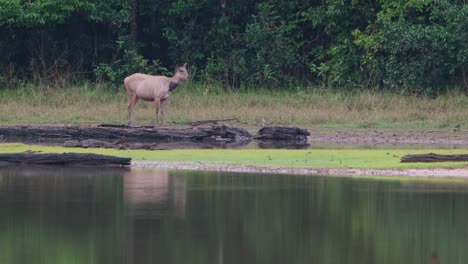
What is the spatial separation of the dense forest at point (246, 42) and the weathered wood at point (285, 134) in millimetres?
8038

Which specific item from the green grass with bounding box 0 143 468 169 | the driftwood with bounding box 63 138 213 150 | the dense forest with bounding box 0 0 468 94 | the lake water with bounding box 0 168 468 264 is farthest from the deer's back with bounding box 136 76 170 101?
the lake water with bounding box 0 168 468 264

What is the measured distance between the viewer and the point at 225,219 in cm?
1496

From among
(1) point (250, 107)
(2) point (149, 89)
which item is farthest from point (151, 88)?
(1) point (250, 107)

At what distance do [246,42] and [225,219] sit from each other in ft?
77.7

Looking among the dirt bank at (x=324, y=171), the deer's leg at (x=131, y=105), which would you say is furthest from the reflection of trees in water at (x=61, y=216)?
the deer's leg at (x=131, y=105)

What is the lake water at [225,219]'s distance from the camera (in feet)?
40.8

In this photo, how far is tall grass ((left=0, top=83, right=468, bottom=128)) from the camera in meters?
29.8

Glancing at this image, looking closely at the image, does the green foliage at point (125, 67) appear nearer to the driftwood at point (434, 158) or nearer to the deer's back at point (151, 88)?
the deer's back at point (151, 88)

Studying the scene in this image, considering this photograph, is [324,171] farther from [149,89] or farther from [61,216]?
[149,89]

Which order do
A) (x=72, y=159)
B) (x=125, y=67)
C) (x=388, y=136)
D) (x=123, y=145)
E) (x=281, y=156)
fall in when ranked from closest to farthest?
(x=72, y=159)
(x=281, y=156)
(x=123, y=145)
(x=388, y=136)
(x=125, y=67)

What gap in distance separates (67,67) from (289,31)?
7.50 m

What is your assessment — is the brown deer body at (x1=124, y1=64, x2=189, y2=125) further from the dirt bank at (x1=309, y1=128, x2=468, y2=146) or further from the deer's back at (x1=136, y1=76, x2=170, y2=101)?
the dirt bank at (x1=309, y1=128, x2=468, y2=146)

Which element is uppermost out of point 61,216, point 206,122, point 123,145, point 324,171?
point 206,122

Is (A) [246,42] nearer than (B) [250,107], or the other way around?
(B) [250,107]
